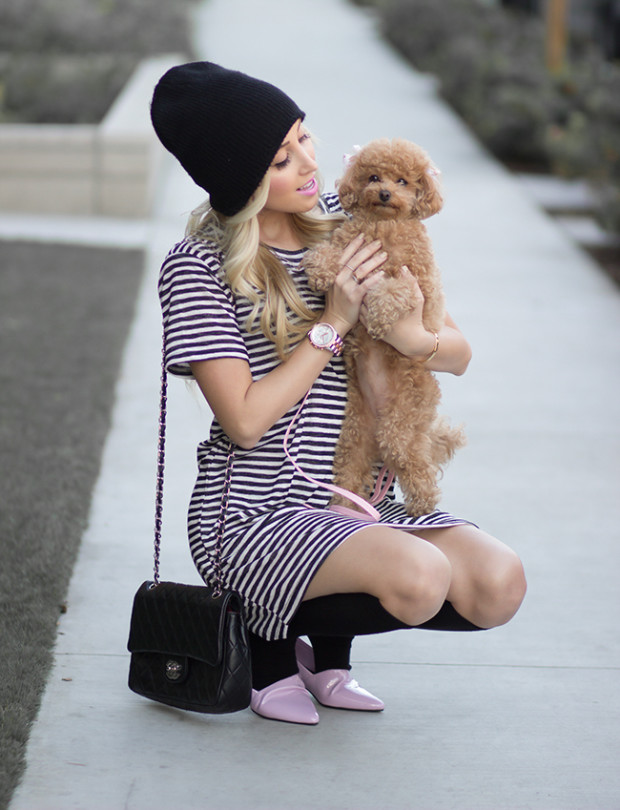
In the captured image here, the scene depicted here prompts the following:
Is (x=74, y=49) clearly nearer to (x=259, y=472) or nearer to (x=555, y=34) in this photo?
(x=555, y=34)

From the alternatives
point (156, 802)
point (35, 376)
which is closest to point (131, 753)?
point (156, 802)

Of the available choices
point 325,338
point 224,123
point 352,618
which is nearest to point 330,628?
point 352,618

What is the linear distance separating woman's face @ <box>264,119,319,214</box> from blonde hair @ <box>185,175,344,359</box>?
0.05 m

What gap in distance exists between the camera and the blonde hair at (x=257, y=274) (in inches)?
111

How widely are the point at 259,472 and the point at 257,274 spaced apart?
493 millimetres

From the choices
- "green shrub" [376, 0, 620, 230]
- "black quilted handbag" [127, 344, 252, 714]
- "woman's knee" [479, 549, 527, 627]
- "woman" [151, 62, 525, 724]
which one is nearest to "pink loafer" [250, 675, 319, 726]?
"woman" [151, 62, 525, 724]

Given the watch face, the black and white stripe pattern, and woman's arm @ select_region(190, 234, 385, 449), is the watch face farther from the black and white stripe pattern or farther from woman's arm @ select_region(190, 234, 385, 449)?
the black and white stripe pattern

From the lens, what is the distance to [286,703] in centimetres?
300

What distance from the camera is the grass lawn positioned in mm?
3242

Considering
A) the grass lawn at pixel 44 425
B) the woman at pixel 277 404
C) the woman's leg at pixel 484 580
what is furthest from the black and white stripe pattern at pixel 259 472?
the grass lawn at pixel 44 425

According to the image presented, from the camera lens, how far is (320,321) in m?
2.90

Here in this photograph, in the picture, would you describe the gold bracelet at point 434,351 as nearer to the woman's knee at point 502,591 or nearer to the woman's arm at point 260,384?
the woman's arm at point 260,384

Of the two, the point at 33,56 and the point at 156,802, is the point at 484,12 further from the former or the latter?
the point at 156,802

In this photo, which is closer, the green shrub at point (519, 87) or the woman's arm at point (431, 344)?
the woman's arm at point (431, 344)
